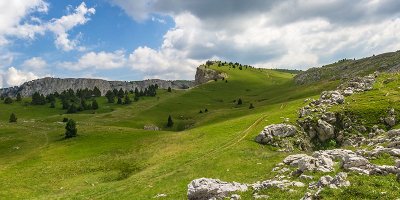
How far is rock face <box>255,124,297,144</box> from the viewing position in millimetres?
62034

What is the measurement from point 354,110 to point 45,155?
60.9 metres

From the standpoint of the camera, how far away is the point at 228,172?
48.6 meters

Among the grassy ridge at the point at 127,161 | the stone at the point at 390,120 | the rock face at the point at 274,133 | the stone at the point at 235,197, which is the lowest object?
the grassy ridge at the point at 127,161

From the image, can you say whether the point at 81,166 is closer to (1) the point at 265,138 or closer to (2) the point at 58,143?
(2) the point at 58,143

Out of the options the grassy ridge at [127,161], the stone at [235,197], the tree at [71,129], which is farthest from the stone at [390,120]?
the tree at [71,129]

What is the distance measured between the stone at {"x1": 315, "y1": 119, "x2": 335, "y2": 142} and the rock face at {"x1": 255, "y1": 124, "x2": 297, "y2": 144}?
14.9ft

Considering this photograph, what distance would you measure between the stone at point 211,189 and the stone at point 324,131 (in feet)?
116

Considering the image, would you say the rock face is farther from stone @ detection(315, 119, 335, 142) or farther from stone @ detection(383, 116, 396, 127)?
stone @ detection(383, 116, 396, 127)

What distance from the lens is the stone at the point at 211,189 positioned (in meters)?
31.8

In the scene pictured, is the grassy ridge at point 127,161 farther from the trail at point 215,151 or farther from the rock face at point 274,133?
the rock face at point 274,133

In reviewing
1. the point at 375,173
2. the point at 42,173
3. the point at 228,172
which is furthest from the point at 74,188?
the point at 375,173

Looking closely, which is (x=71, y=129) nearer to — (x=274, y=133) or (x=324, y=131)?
(x=274, y=133)

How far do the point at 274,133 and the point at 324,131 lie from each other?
8.97m

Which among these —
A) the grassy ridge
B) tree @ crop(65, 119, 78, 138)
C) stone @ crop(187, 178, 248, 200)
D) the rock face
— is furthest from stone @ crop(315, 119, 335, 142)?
tree @ crop(65, 119, 78, 138)
